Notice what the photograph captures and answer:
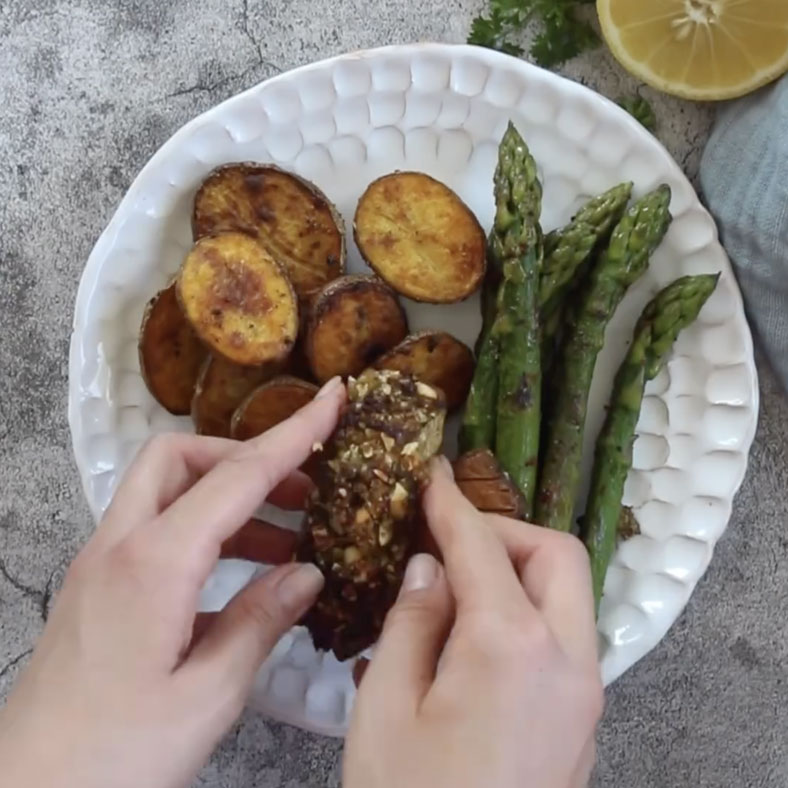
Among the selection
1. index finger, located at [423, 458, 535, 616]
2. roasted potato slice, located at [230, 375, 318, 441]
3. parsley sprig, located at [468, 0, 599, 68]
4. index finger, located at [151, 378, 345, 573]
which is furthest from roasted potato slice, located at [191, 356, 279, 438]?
parsley sprig, located at [468, 0, 599, 68]

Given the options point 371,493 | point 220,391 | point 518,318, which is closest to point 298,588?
point 371,493

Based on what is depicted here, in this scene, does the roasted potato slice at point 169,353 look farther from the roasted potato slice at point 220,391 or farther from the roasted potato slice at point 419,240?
the roasted potato slice at point 419,240

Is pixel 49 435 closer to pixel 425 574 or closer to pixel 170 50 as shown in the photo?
pixel 170 50

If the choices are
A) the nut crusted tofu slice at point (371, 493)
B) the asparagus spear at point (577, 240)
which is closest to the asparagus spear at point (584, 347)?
the asparagus spear at point (577, 240)

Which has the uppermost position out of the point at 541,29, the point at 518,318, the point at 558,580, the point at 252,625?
the point at 541,29

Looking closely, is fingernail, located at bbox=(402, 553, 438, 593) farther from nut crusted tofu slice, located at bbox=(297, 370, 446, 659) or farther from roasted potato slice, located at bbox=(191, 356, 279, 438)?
roasted potato slice, located at bbox=(191, 356, 279, 438)

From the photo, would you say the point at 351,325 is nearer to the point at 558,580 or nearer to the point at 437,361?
the point at 437,361

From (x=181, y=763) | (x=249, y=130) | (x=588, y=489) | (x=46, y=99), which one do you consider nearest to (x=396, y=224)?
(x=249, y=130)
